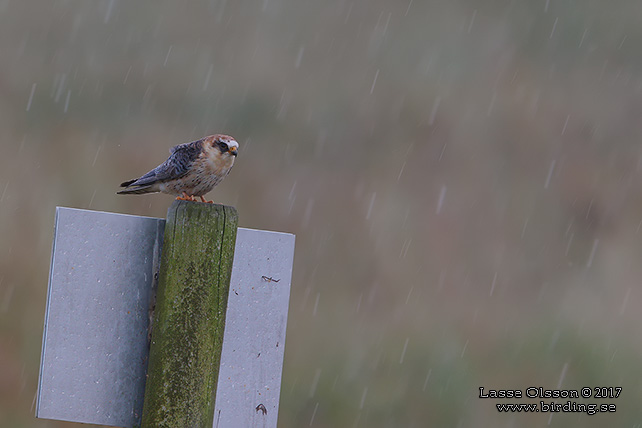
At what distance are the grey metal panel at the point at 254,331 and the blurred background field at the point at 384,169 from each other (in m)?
4.14

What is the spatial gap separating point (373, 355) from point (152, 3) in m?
8.20

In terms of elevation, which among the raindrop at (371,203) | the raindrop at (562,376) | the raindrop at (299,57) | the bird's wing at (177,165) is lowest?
the raindrop at (562,376)

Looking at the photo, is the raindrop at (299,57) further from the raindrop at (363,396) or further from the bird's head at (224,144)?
the bird's head at (224,144)

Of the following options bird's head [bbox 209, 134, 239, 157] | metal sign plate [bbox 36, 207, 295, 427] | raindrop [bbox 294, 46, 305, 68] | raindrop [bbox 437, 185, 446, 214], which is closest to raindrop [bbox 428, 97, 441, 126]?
raindrop [bbox 437, 185, 446, 214]

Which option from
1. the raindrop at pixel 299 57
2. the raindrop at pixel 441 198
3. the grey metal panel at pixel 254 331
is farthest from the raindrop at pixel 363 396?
the raindrop at pixel 299 57

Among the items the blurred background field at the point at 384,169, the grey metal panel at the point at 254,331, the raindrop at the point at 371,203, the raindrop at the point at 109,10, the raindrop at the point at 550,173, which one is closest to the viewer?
the grey metal panel at the point at 254,331

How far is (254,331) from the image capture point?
2.54 meters

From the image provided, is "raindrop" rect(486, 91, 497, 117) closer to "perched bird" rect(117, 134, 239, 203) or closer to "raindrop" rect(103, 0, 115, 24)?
"raindrop" rect(103, 0, 115, 24)

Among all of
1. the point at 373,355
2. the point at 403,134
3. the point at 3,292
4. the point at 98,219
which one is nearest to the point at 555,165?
the point at 403,134

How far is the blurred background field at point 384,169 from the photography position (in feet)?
23.8

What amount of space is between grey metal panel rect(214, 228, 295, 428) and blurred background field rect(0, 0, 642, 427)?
4.14 meters

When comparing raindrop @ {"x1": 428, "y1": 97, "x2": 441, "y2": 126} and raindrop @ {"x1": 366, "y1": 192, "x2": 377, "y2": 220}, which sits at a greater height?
raindrop @ {"x1": 428, "y1": 97, "x2": 441, "y2": 126}

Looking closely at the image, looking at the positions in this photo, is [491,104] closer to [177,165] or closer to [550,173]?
[550,173]

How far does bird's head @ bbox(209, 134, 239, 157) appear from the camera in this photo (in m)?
4.06
